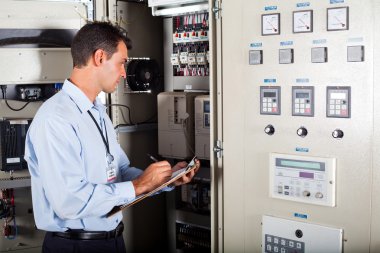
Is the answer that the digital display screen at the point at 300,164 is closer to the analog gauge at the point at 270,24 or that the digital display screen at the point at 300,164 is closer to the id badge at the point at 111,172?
the analog gauge at the point at 270,24

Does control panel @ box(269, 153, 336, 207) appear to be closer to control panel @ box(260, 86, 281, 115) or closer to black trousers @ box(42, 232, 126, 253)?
control panel @ box(260, 86, 281, 115)

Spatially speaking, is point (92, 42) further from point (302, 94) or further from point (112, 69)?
point (302, 94)

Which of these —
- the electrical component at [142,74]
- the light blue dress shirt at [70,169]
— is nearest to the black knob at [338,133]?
the light blue dress shirt at [70,169]

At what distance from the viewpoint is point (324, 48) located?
2.12 m

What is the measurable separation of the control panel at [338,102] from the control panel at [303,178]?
0.66ft

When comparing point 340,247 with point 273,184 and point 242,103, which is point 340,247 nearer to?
point 273,184

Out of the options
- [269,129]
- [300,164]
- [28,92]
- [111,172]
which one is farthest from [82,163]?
[28,92]

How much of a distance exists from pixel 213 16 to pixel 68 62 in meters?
1.07

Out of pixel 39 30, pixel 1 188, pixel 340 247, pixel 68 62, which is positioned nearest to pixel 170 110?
pixel 68 62

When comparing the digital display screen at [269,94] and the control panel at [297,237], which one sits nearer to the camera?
the control panel at [297,237]

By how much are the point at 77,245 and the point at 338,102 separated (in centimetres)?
132

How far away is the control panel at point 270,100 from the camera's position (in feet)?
7.48

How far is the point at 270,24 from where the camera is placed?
7.41 feet

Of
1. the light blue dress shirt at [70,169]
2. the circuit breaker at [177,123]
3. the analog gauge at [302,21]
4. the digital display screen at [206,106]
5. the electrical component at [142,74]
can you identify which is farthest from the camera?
the electrical component at [142,74]
